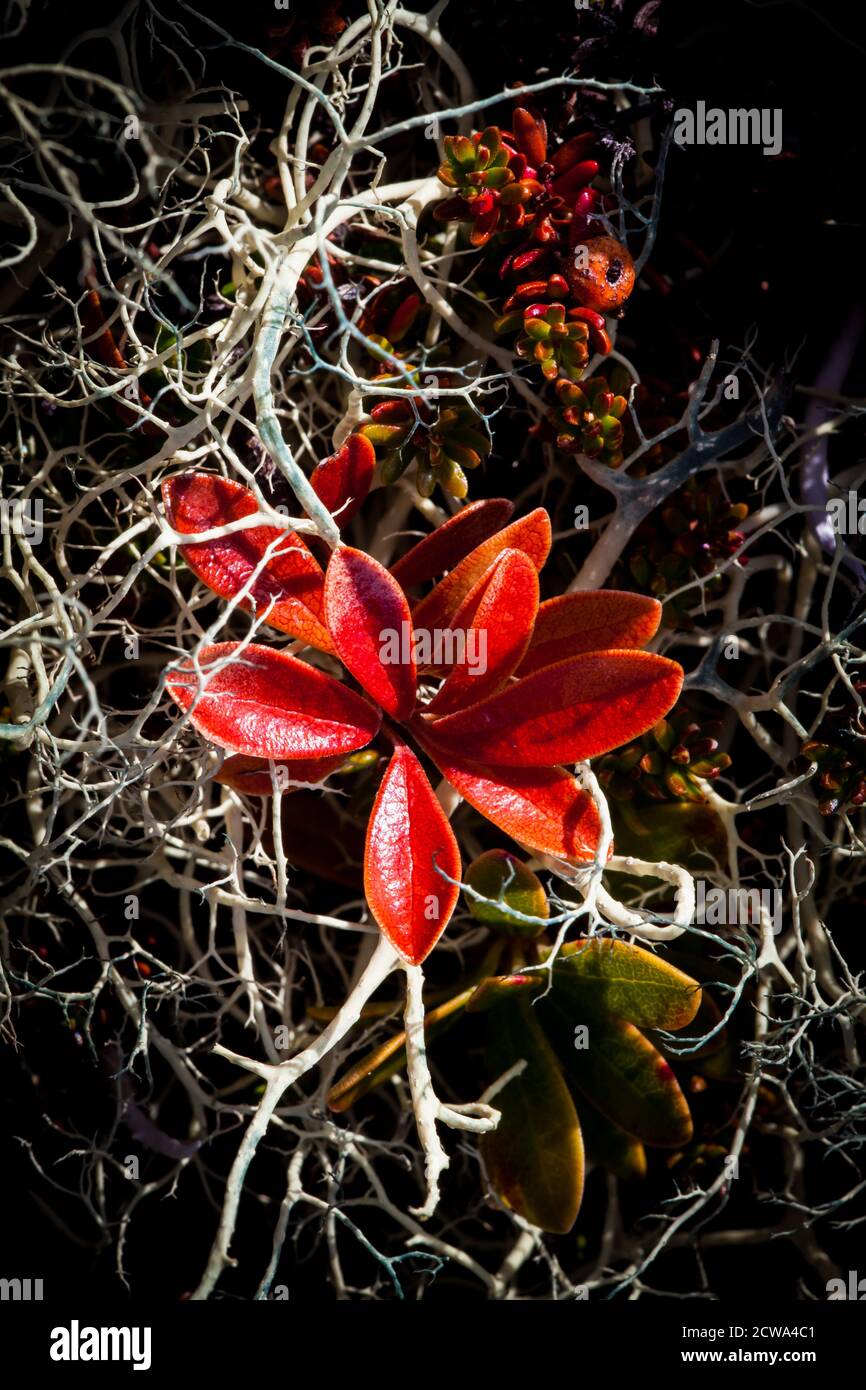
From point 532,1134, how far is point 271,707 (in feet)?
2.12

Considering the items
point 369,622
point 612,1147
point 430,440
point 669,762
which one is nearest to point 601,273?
point 430,440

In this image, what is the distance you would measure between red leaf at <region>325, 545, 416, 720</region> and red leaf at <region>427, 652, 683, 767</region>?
0.28 feet

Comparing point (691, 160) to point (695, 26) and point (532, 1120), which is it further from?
point (532, 1120)

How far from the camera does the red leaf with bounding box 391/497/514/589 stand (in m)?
1.34

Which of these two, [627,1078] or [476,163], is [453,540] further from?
[627,1078]

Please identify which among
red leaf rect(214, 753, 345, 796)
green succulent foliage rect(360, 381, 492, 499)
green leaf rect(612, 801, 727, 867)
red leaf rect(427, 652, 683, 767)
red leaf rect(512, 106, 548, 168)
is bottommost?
green leaf rect(612, 801, 727, 867)

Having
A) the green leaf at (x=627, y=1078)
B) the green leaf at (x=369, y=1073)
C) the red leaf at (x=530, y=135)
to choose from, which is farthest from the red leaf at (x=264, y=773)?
the red leaf at (x=530, y=135)

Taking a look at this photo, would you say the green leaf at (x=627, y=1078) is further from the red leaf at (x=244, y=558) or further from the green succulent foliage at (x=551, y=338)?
the green succulent foliage at (x=551, y=338)

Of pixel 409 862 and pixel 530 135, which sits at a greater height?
pixel 530 135

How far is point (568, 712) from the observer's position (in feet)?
4.06

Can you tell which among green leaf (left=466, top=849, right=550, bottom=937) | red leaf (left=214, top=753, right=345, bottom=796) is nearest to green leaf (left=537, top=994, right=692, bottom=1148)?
green leaf (left=466, top=849, right=550, bottom=937)

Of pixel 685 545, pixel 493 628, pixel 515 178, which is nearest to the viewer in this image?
pixel 493 628

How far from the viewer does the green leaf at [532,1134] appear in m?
1.38

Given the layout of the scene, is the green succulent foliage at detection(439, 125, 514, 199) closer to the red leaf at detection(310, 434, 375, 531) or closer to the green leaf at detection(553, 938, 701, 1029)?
the red leaf at detection(310, 434, 375, 531)
